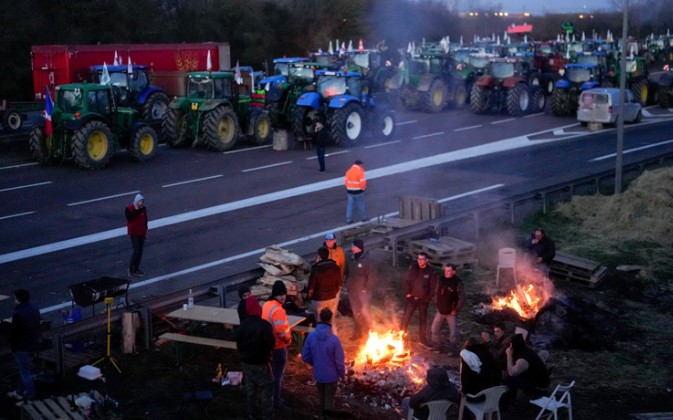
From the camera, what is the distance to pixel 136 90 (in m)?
30.9

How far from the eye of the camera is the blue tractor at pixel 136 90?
97.5ft

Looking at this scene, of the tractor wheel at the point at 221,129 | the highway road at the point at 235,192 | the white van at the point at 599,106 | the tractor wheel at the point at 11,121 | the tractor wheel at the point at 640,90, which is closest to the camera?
the highway road at the point at 235,192

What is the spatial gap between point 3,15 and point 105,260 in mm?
27231

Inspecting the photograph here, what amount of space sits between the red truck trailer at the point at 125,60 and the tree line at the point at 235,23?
5567 mm

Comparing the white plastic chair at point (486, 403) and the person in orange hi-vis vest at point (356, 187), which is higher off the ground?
the person in orange hi-vis vest at point (356, 187)

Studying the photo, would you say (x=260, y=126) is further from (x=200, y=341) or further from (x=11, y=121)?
(x=200, y=341)

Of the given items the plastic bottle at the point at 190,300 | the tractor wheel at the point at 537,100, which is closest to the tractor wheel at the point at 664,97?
the tractor wheel at the point at 537,100

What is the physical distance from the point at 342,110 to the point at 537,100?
40.7 ft

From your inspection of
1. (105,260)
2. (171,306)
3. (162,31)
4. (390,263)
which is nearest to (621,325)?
(390,263)

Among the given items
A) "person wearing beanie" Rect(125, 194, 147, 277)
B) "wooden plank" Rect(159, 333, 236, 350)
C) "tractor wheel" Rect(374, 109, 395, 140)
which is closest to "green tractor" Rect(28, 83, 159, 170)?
"tractor wheel" Rect(374, 109, 395, 140)

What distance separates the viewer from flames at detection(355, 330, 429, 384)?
11.1 meters

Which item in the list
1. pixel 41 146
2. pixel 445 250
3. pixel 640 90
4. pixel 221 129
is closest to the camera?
pixel 445 250

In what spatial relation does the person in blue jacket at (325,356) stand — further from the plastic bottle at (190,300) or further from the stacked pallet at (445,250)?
the stacked pallet at (445,250)

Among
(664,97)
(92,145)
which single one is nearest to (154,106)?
(92,145)
